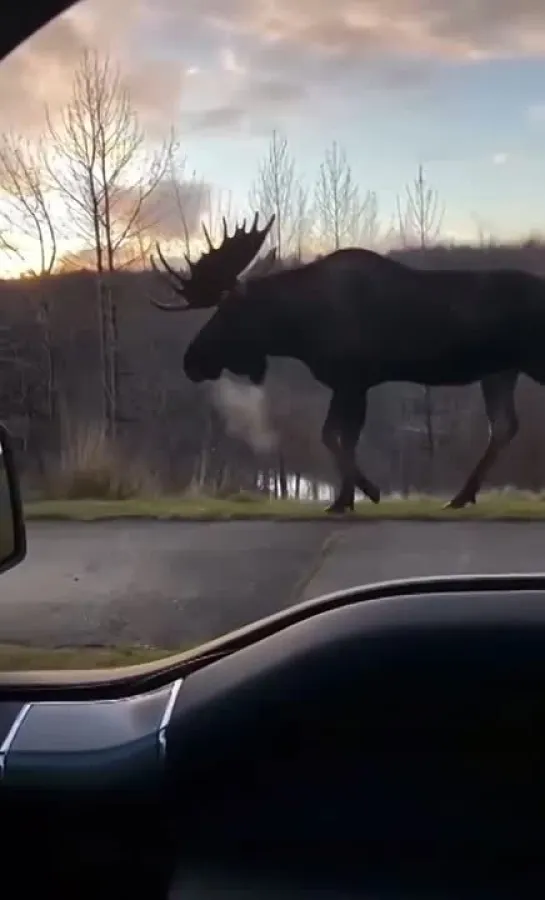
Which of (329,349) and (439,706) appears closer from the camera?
(439,706)

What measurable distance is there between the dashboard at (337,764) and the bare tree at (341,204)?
89 centimetres

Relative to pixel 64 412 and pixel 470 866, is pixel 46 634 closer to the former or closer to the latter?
pixel 64 412

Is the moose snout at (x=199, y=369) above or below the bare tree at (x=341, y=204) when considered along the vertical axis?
below

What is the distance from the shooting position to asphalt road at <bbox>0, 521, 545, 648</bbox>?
2.33 meters

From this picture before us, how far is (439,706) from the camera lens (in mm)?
1534

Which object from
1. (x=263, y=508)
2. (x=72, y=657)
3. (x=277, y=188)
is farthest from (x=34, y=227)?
(x=72, y=657)

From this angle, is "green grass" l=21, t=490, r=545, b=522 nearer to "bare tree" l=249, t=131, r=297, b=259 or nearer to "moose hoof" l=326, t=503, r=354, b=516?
"moose hoof" l=326, t=503, r=354, b=516

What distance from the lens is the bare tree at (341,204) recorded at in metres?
2.33

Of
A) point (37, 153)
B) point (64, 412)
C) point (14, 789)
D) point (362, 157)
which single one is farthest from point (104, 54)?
point (14, 789)

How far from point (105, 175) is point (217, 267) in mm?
269

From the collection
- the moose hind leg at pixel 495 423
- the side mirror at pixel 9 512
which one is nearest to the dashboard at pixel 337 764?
the side mirror at pixel 9 512

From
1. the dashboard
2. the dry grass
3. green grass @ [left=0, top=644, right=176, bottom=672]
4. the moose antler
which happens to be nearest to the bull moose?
the moose antler

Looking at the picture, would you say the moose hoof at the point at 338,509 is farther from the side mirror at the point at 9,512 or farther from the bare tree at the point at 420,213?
the side mirror at the point at 9,512

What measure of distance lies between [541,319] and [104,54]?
89 cm
